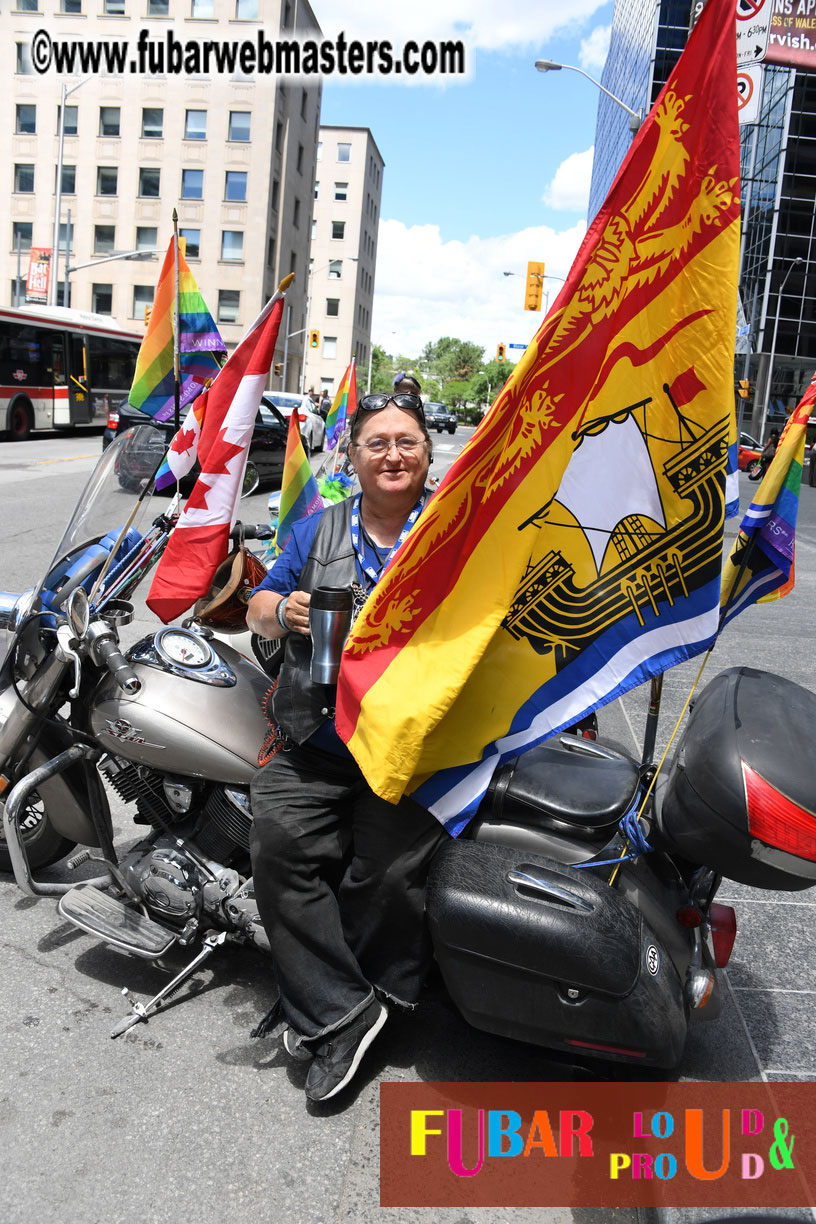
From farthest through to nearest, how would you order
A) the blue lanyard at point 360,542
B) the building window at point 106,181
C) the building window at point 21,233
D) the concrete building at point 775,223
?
the building window at point 21,233 → the building window at point 106,181 → the concrete building at point 775,223 → the blue lanyard at point 360,542

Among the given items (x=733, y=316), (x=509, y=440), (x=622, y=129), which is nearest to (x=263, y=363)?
(x=509, y=440)

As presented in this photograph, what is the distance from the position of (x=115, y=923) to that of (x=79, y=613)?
0.95 meters

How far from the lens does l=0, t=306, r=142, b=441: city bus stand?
75.8ft

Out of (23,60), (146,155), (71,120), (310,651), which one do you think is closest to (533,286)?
(310,651)

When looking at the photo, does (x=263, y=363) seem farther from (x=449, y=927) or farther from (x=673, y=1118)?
(x=673, y=1118)

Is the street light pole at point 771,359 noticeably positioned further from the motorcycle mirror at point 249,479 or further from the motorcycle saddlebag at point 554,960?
the motorcycle saddlebag at point 554,960

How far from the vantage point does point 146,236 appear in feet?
169

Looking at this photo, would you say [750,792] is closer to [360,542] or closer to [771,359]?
[360,542]

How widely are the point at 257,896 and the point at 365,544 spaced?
100 cm

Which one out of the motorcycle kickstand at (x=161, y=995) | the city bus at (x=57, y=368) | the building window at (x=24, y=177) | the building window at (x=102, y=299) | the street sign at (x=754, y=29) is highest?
the building window at (x=24, y=177)

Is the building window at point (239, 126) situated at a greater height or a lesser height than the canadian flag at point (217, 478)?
greater

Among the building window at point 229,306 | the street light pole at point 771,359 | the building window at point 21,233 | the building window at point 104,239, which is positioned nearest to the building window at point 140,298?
the building window at point 104,239

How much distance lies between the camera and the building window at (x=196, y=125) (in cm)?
5012

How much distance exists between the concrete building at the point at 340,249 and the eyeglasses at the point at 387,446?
7235 centimetres
